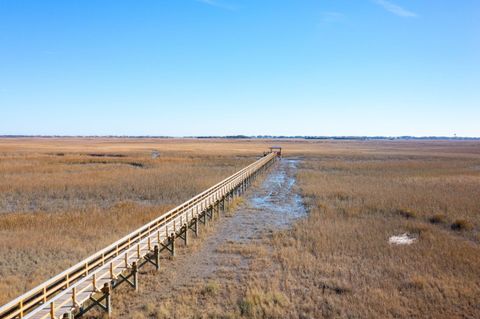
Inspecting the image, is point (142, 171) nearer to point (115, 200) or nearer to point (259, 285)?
point (115, 200)

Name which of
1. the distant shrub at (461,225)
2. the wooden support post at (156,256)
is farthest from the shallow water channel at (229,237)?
the distant shrub at (461,225)

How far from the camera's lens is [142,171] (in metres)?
43.2

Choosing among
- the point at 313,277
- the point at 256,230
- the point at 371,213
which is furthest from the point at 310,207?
the point at 313,277

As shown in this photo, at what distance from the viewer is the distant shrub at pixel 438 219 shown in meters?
20.4

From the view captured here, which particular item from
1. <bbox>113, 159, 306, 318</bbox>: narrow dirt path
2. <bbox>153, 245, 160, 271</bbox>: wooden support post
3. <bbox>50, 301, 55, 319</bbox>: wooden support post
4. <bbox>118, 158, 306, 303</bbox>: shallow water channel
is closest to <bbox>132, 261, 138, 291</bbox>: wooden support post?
<bbox>113, 159, 306, 318</bbox>: narrow dirt path

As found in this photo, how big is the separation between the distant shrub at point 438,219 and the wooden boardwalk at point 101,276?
1150 centimetres

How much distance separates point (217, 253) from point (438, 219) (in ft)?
40.0

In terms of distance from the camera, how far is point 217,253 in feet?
50.6

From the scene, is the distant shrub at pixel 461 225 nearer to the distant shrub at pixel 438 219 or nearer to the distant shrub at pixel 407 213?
the distant shrub at pixel 438 219

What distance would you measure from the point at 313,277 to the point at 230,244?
4.91 meters

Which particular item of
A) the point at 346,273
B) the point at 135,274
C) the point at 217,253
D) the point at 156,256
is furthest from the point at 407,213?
the point at 135,274

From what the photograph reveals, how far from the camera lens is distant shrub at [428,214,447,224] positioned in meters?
20.4

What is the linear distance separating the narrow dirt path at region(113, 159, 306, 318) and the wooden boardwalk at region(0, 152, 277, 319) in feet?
1.48

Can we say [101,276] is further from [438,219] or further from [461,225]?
[438,219]
